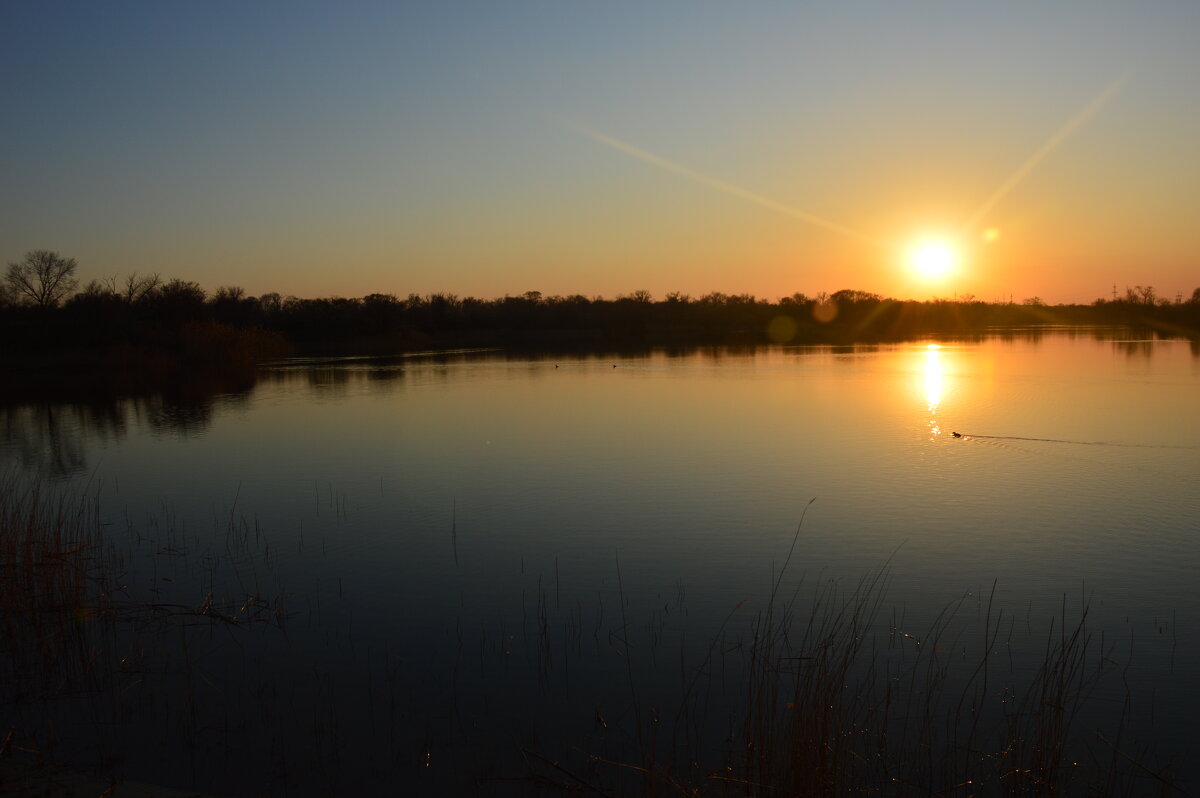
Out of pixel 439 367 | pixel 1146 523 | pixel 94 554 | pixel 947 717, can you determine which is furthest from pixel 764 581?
pixel 439 367

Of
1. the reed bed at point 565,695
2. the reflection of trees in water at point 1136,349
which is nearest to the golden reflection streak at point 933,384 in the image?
the reflection of trees in water at point 1136,349

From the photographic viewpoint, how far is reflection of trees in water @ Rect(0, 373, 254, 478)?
57.0 feet

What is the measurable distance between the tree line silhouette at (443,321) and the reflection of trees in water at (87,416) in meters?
11.5

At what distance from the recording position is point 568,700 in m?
5.83

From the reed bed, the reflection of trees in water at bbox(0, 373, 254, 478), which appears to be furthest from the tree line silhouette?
the reed bed

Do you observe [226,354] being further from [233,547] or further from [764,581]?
[764,581]

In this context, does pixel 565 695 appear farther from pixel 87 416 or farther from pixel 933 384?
pixel 933 384

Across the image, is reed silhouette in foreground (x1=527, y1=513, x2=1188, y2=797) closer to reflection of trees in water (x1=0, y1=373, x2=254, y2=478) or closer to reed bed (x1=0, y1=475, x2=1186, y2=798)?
reed bed (x1=0, y1=475, x2=1186, y2=798)

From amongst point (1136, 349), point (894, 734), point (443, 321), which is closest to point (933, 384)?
point (1136, 349)

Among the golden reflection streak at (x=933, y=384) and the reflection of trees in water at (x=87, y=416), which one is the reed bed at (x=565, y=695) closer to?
the reflection of trees in water at (x=87, y=416)

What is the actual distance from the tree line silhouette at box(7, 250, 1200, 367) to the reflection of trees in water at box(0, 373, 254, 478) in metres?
11.5

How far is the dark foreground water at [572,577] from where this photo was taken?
5.36m

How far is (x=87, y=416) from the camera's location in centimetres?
2417

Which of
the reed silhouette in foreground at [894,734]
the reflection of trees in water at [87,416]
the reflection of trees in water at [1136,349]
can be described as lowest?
the reed silhouette in foreground at [894,734]
